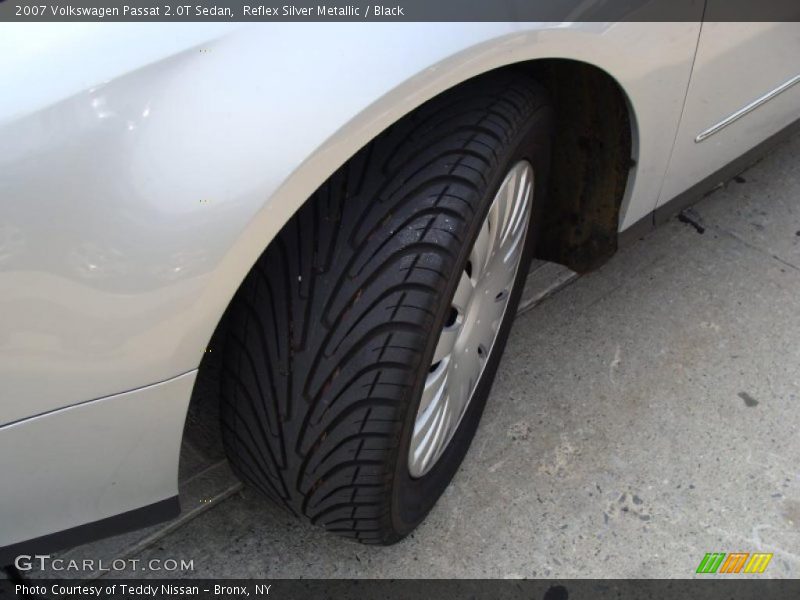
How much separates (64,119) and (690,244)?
2.14 meters

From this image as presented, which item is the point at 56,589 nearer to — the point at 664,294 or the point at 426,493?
the point at 426,493

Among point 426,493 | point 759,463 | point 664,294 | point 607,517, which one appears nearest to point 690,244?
point 664,294

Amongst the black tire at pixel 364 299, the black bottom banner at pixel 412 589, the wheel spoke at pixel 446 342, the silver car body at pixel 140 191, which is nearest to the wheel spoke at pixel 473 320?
the wheel spoke at pixel 446 342

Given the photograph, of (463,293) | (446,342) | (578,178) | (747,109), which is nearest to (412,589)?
(446,342)

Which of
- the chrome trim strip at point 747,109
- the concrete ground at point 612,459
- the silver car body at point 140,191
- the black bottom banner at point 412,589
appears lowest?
the black bottom banner at point 412,589

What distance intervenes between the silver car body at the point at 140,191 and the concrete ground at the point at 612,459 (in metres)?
0.64

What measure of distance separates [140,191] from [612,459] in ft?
4.58

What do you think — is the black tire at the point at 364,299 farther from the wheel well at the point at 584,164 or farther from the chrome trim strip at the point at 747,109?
the chrome trim strip at the point at 747,109

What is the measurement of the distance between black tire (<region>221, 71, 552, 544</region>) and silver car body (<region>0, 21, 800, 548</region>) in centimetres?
19

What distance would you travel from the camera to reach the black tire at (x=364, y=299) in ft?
4.82

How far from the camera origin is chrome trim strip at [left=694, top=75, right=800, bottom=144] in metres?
2.02

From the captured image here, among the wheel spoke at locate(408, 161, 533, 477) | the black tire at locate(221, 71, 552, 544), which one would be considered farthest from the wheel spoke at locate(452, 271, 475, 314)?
the black tire at locate(221, 71, 552, 544)

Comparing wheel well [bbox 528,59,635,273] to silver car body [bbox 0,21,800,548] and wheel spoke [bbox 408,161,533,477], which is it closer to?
wheel spoke [bbox 408,161,533,477]

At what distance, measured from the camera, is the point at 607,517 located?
1985mm
